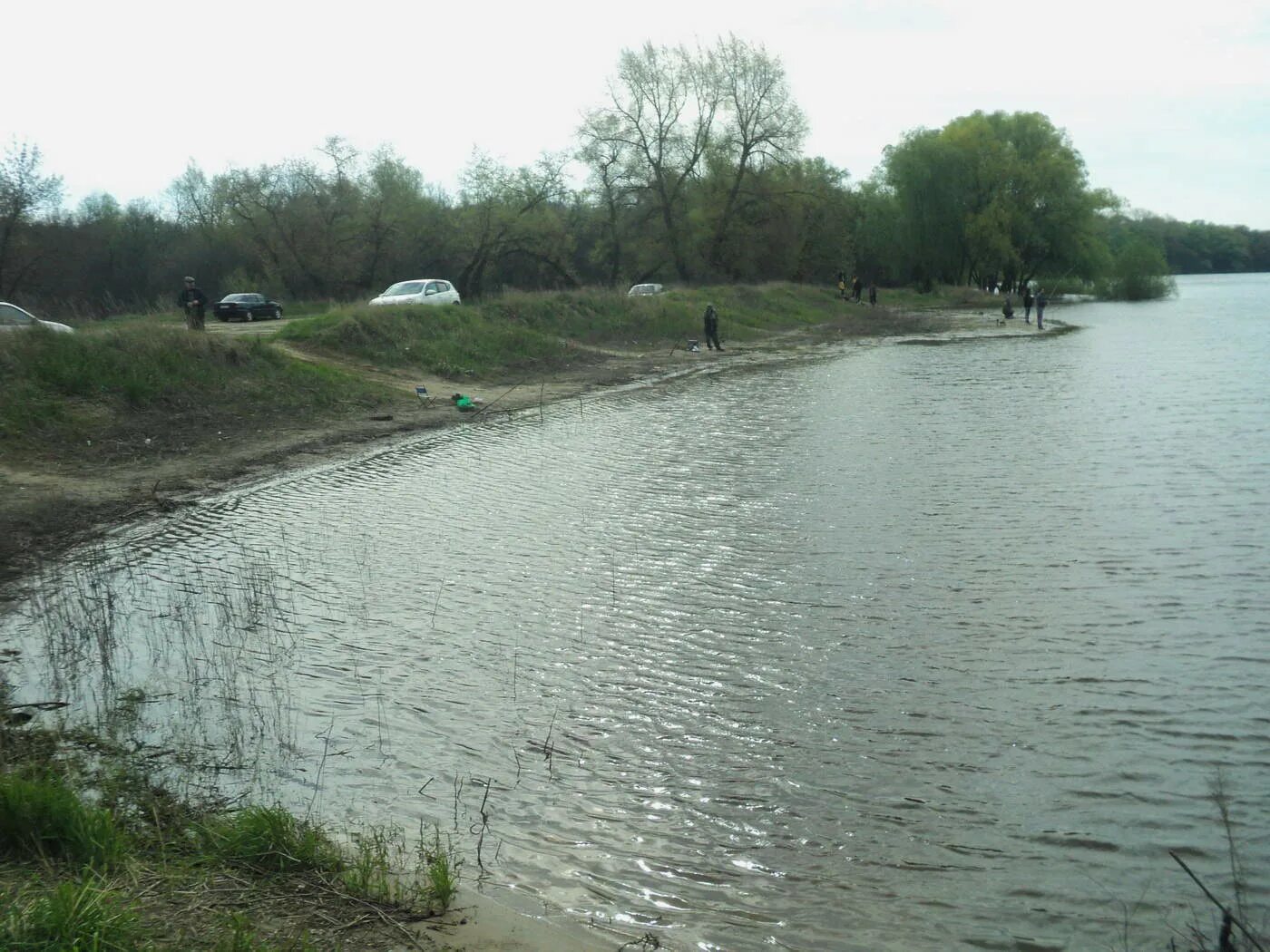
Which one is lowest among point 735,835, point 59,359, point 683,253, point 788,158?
point 735,835

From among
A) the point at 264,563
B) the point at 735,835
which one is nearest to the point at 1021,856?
the point at 735,835

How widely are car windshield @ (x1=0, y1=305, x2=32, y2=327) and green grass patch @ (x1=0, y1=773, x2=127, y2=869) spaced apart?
65.1ft

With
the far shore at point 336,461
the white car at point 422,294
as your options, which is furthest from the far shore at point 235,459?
the white car at point 422,294

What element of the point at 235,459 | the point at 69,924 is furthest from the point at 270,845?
the point at 235,459

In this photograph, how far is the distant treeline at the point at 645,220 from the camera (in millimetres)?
54531

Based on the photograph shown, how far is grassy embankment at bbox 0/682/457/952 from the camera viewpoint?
422 centimetres

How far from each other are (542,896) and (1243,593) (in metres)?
7.79

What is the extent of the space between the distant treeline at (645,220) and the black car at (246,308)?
2345 millimetres

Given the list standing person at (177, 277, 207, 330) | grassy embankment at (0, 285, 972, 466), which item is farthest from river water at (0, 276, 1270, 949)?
standing person at (177, 277, 207, 330)

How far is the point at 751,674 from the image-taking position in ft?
28.2

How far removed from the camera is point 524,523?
46.0 feet

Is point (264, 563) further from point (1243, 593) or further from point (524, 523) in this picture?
point (1243, 593)

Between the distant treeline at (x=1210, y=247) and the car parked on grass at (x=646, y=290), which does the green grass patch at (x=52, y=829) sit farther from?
the distant treeline at (x=1210, y=247)

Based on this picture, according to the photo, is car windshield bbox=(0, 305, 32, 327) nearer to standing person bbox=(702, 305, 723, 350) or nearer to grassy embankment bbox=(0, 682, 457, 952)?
grassy embankment bbox=(0, 682, 457, 952)
